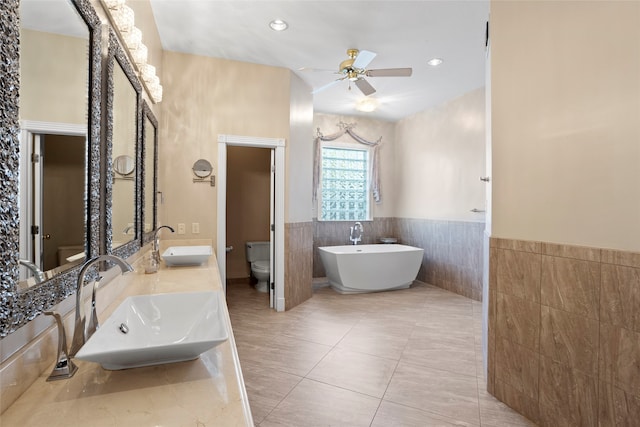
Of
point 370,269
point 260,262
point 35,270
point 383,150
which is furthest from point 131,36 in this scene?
point 383,150

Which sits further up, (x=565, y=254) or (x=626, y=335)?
(x=565, y=254)

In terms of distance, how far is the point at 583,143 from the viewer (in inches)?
64.2

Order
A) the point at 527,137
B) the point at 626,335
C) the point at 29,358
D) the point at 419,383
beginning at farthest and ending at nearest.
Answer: the point at 419,383
the point at 527,137
the point at 626,335
the point at 29,358

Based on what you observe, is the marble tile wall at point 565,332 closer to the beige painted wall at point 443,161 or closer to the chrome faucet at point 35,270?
the chrome faucet at point 35,270

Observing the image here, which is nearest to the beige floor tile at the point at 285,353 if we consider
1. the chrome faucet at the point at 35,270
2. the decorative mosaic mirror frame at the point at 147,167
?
the decorative mosaic mirror frame at the point at 147,167

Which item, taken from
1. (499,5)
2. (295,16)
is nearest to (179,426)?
(499,5)

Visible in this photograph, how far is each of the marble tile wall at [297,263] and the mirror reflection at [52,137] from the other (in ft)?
9.24

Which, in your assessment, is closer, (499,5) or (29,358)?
(29,358)

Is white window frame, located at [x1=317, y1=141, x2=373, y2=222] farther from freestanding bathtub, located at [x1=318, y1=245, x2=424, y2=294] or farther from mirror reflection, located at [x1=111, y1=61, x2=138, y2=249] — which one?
mirror reflection, located at [x1=111, y1=61, x2=138, y2=249]

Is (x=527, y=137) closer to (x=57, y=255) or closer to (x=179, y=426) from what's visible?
(x=179, y=426)

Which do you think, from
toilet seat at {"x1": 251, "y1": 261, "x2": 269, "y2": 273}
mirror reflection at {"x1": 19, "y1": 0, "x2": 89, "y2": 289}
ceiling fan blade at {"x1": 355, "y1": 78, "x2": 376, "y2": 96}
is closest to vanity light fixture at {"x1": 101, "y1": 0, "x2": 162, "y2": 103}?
mirror reflection at {"x1": 19, "y1": 0, "x2": 89, "y2": 289}

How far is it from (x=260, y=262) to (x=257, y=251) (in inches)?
9.9

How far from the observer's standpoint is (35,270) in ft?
2.80

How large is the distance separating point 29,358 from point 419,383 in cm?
223
